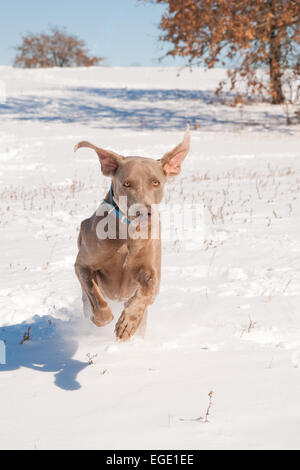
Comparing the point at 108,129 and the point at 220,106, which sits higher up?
the point at 220,106

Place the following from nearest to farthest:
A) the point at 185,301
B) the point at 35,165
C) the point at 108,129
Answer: the point at 185,301
the point at 35,165
the point at 108,129

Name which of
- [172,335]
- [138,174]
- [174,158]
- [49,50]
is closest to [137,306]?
[172,335]

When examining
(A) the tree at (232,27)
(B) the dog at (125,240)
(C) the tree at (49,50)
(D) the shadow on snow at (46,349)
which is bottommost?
(D) the shadow on snow at (46,349)

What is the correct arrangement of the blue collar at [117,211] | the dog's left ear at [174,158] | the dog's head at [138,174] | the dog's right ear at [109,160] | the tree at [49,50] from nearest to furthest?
the dog's head at [138,174], the blue collar at [117,211], the dog's right ear at [109,160], the dog's left ear at [174,158], the tree at [49,50]

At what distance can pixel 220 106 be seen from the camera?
28734 millimetres

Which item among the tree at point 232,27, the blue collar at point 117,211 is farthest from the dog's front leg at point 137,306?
the tree at point 232,27

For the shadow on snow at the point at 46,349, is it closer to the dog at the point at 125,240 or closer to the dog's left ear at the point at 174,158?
the dog at the point at 125,240

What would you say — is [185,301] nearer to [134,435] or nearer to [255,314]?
[255,314]

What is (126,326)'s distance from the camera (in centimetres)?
353

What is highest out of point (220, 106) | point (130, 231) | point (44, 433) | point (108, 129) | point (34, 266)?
point (220, 106)

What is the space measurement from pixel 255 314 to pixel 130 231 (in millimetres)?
1410

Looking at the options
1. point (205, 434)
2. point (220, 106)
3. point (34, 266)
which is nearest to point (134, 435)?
point (205, 434)

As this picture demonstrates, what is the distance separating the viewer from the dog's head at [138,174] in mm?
3816

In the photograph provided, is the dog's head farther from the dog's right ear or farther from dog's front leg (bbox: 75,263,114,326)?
dog's front leg (bbox: 75,263,114,326)
